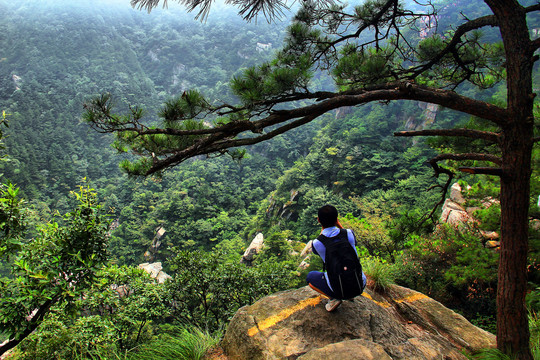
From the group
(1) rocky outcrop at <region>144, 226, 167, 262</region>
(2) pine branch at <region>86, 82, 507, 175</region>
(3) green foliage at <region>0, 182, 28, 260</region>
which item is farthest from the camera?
(1) rocky outcrop at <region>144, 226, 167, 262</region>

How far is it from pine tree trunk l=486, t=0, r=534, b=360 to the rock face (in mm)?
406

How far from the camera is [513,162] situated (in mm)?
1660

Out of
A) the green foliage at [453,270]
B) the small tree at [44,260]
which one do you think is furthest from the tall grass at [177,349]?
the green foliage at [453,270]

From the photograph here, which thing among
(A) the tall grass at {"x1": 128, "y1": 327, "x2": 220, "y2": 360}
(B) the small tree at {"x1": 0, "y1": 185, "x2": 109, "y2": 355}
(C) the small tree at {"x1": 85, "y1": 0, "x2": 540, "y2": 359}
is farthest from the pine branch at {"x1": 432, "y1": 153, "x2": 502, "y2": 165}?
(B) the small tree at {"x1": 0, "y1": 185, "x2": 109, "y2": 355}

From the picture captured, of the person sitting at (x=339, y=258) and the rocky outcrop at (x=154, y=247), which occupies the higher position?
the person sitting at (x=339, y=258)

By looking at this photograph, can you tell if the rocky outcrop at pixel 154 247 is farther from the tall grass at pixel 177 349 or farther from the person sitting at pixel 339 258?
the person sitting at pixel 339 258

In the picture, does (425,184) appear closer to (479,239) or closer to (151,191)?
(479,239)

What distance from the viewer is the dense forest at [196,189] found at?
3021 mm

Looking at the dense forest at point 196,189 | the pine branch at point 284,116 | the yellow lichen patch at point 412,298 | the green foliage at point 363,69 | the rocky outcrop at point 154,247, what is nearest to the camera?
the pine branch at point 284,116

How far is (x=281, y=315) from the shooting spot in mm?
1983

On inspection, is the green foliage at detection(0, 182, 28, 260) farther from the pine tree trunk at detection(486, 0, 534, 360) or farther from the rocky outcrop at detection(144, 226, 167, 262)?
the rocky outcrop at detection(144, 226, 167, 262)

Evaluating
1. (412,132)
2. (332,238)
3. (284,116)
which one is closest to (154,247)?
(332,238)

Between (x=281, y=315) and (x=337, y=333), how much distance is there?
44 cm

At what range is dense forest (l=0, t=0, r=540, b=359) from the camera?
9.91 ft
